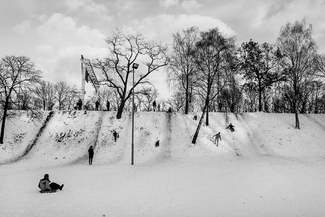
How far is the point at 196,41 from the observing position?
83.3ft

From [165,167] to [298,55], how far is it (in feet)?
69.0

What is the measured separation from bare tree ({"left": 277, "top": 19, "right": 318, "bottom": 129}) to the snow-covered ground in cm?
575

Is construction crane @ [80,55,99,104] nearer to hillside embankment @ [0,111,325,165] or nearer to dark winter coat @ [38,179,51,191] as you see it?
hillside embankment @ [0,111,325,165]

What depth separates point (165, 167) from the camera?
52.3 ft

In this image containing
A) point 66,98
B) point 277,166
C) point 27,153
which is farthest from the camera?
point 66,98

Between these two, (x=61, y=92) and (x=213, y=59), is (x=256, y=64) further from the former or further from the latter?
(x=61, y=92)

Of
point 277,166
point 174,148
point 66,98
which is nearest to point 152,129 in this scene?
point 174,148

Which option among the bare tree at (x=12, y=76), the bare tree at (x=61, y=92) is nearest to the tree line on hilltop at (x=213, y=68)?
the bare tree at (x=12, y=76)

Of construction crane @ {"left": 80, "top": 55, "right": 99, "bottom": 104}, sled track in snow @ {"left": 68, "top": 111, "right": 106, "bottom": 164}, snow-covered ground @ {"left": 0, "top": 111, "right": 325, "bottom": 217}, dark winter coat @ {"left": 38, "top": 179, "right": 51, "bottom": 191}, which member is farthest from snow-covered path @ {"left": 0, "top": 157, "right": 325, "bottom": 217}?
construction crane @ {"left": 80, "top": 55, "right": 99, "bottom": 104}

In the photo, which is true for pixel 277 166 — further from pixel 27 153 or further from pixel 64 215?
pixel 27 153

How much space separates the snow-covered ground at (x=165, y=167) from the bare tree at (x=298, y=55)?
18.9 ft

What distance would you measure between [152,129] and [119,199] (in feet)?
53.2

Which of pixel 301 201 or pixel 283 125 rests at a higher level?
pixel 283 125

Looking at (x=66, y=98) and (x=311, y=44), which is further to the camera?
(x=66, y=98)
